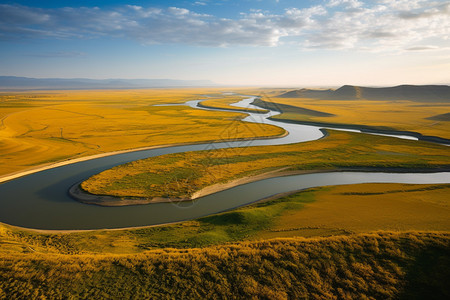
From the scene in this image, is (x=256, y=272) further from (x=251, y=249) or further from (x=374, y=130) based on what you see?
(x=374, y=130)

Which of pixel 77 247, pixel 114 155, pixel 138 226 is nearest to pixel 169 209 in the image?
pixel 138 226

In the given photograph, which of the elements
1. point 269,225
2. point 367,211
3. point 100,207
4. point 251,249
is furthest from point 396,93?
point 100,207

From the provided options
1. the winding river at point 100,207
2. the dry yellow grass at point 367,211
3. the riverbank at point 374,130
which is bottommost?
the winding river at point 100,207

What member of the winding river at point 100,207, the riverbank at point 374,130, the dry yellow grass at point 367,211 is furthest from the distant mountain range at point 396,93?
the dry yellow grass at point 367,211

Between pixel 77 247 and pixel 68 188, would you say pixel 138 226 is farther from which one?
pixel 68 188

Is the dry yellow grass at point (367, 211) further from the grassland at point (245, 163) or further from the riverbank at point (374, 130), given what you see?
the riverbank at point (374, 130)
